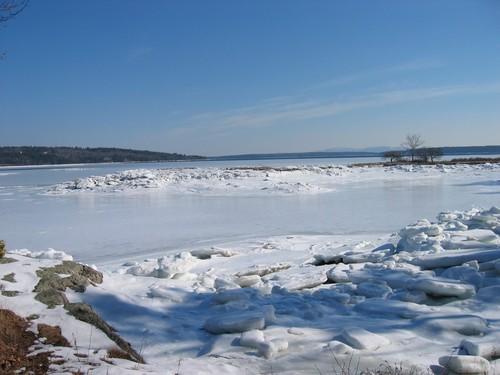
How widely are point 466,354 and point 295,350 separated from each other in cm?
127

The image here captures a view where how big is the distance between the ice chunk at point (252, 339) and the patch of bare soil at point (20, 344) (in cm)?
134

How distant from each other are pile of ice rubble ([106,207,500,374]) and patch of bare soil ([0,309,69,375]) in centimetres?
133

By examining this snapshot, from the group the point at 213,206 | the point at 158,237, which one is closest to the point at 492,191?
the point at 213,206

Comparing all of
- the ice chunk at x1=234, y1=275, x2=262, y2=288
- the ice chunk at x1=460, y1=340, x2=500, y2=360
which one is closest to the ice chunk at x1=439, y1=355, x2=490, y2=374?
the ice chunk at x1=460, y1=340, x2=500, y2=360

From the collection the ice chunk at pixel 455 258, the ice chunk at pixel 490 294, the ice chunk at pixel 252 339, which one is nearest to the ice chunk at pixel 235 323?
the ice chunk at pixel 252 339

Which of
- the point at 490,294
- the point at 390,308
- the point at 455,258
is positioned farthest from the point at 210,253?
the point at 490,294

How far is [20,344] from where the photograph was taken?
313cm

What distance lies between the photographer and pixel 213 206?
55.7ft

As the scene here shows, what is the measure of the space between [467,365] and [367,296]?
1.99 metres

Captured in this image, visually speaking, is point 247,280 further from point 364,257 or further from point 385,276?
point 364,257

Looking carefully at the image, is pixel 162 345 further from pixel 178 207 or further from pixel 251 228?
pixel 178 207

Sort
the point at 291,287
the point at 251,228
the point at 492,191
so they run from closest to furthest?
the point at 291,287, the point at 251,228, the point at 492,191

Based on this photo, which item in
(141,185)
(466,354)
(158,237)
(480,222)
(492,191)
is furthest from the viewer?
(141,185)

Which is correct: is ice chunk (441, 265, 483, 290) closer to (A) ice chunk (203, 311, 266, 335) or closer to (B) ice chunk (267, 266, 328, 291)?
(B) ice chunk (267, 266, 328, 291)
